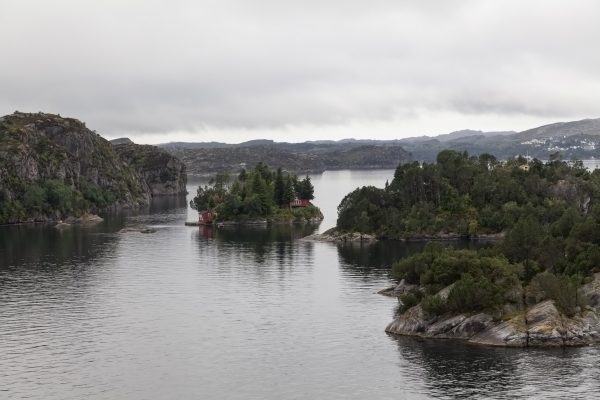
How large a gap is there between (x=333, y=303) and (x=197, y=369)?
43907 millimetres

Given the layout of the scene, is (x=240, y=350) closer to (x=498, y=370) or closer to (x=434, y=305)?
(x=434, y=305)

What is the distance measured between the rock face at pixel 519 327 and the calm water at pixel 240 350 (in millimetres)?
2818

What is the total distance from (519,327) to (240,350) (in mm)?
37578

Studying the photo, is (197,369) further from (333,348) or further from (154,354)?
(333,348)

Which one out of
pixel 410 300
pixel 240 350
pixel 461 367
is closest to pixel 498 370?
pixel 461 367

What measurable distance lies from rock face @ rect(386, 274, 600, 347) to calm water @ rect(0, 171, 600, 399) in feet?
9.25

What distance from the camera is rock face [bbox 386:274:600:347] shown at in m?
111

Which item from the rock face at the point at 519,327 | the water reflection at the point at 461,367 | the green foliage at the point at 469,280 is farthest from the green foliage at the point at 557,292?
the water reflection at the point at 461,367

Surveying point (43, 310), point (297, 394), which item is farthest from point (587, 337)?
point (43, 310)

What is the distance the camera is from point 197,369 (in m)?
106

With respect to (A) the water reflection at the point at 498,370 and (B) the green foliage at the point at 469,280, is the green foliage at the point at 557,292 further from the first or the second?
(A) the water reflection at the point at 498,370

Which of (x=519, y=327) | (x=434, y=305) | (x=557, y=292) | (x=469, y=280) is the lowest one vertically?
(x=519, y=327)

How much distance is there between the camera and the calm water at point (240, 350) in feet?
318

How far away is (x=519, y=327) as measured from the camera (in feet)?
371
